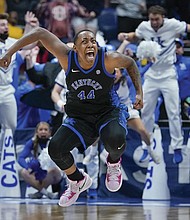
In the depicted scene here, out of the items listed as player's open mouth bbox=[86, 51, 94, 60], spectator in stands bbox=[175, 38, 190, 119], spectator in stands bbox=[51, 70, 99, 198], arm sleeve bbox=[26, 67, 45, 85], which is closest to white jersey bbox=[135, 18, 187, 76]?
spectator in stands bbox=[175, 38, 190, 119]

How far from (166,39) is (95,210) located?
360cm

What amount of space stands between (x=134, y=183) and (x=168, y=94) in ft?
5.36

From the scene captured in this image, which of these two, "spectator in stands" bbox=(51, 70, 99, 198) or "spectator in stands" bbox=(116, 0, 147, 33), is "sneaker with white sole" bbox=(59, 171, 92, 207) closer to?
"spectator in stands" bbox=(51, 70, 99, 198)

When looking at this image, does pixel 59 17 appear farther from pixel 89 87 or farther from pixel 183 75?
pixel 89 87

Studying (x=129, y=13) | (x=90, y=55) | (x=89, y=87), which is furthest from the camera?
(x=129, y=13)

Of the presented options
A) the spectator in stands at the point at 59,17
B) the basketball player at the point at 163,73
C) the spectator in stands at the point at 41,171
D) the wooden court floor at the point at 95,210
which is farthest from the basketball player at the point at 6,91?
the spectator in stands at the point at 59,17

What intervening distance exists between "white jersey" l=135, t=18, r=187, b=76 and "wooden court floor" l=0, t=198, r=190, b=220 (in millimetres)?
2296

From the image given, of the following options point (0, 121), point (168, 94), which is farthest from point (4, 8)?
point (168, 94)

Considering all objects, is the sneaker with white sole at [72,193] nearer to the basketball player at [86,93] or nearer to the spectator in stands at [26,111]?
the basketball player at [86,93]

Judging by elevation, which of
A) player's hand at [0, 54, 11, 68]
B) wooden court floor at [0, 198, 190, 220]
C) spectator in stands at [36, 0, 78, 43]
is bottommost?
wooden court floor at [0, 198, 190, 220]

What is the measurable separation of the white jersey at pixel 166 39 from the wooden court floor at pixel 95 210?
230cm

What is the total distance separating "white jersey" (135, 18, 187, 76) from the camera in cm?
1262

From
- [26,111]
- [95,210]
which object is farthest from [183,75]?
[95,210]

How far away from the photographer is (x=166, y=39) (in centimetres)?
1268
